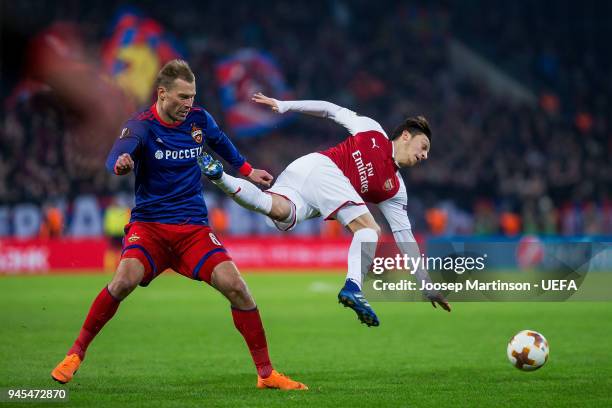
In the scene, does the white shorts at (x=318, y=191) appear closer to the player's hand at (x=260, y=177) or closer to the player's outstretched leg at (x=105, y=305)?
the player's hand at (x=260, y=177)

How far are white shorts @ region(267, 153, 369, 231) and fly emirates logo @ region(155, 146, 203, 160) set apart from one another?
1208 mm

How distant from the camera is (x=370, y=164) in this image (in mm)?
8477

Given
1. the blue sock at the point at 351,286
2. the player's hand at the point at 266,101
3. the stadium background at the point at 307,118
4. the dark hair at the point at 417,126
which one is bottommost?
the blue sock at the point at 351,286

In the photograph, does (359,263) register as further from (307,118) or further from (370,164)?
(307,118)

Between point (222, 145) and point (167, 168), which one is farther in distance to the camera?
point (222, 145)

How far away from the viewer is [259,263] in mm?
26219

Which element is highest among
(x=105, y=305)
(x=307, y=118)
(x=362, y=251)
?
(x=307, y=118)

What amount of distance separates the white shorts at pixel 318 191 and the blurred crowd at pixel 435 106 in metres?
17.2

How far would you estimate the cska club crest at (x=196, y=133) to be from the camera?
7.47m

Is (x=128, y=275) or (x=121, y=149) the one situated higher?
(x=121, y=149)

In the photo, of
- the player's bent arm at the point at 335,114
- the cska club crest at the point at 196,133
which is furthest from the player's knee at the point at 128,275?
the player's bent arm at the point at 335,114

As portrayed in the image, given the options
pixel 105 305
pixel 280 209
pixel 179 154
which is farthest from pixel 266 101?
pixel 105 305

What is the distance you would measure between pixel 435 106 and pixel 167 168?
85.4 feet

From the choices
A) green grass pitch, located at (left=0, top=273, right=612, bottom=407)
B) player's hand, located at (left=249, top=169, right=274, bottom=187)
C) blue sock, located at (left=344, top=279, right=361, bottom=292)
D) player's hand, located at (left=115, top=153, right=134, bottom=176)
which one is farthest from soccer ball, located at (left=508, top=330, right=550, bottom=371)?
player's hand, located at (left=115, top=153, right=134, bottom=176)
